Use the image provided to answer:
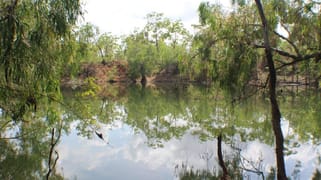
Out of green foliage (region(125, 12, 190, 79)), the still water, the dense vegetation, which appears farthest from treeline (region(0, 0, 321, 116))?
green foliage (region(125, 12, 190, 79))

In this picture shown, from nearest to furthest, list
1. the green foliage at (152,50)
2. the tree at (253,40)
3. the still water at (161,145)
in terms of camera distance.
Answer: the tree at (253,40), the still water at (161,145), the green foliage at (152,50)

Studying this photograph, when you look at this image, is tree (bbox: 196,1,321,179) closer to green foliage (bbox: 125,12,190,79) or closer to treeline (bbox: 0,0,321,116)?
treeline (bbox: 0,0,321,116)

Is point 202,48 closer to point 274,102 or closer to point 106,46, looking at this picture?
point 274,102

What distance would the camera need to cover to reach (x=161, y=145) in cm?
991

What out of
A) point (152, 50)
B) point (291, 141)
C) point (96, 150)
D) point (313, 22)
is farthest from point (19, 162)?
point (152, 50)

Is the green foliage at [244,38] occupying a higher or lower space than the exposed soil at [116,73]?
lower

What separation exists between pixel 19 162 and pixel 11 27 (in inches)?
204

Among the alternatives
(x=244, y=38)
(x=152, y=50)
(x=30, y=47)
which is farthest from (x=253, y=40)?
(x=152, y=50)

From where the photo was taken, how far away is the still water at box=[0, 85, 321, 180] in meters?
6.72

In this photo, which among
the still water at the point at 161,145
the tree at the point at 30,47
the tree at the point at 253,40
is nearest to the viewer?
the tree at the point at 30,47

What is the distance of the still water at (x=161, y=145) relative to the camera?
22.1 ft

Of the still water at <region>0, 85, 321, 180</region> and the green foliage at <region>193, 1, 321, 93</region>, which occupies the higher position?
the green foliage at <region>193, 1, 321, 93</region>

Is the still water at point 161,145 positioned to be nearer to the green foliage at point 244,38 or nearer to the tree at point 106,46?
the green foliage at point 244,38

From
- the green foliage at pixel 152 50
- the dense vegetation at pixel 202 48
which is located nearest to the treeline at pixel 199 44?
the dense vegetation at pixel 202 48
